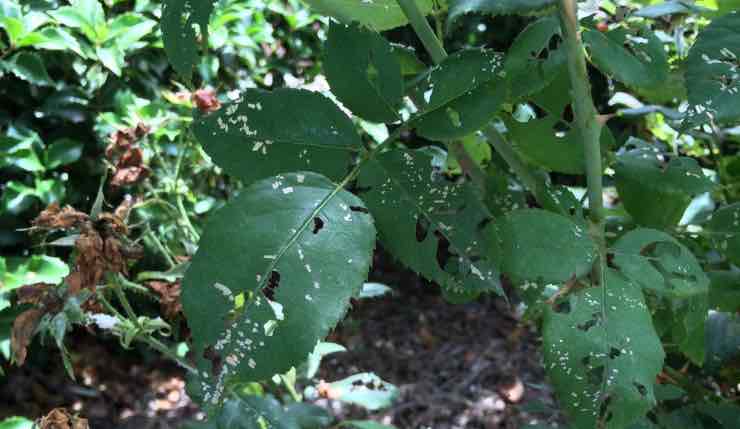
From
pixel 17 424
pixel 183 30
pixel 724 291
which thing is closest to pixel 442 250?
pixel 183 30

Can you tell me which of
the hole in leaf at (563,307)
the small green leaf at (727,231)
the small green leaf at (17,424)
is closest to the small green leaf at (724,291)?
the small green leaf at (727,231)

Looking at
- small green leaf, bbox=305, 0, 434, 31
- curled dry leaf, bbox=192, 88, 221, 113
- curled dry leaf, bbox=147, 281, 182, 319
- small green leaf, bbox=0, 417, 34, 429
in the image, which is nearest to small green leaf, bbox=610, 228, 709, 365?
small green leaf, bbox=305, 0, 434, 31

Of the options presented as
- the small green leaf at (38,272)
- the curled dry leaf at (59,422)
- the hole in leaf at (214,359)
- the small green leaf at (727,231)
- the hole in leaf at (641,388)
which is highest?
the hole in leaf at (214,359)

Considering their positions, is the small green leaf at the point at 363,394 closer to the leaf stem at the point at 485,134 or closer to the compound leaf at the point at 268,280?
the leaf stem at the point at 485,134

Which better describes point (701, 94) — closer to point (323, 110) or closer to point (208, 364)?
point (323, 110)

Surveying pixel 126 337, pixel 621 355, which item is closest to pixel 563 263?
pixel 621 355
